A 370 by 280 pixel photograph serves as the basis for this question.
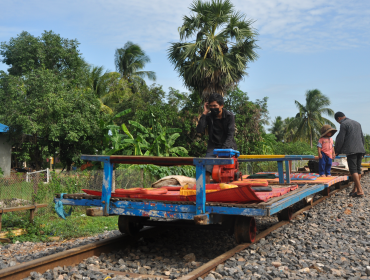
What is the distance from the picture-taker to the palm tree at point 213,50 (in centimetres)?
1928

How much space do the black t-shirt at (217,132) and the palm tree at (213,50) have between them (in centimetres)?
1349

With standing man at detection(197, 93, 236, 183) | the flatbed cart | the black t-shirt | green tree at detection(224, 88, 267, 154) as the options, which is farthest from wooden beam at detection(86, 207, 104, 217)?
green tree at detection(224, 88, 267, 154)

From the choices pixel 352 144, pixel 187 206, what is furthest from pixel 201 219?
pixel 352 144

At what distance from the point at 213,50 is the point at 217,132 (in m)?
14.1

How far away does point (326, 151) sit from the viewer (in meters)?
8.52

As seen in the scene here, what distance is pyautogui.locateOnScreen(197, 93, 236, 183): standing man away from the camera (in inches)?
223

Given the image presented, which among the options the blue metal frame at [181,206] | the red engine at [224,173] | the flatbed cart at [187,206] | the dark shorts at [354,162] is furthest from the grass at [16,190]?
the dark shorts at [354,162]

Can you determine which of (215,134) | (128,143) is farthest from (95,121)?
(215,134)

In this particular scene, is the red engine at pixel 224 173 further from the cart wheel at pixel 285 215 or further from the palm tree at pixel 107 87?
the palm tree at pixel 107 87

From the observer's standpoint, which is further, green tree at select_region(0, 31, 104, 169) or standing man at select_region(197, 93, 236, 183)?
green tree at select_region(0, 31, 104, 169)

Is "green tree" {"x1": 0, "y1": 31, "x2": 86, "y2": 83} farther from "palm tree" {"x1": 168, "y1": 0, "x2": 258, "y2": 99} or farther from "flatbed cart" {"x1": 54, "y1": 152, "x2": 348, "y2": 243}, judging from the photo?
"flatbed cart" {"x1": 54, "y1": 152, "x2": 348, "y2": 243}

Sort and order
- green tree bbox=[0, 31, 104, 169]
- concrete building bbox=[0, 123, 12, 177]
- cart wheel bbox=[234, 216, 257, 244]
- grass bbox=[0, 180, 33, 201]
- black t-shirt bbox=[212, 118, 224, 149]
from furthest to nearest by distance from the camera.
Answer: concrete building bbox=[0, 123, 12, 177] < green tree bbox=[0, 31, 104, 169] < grass bbox=[0, 180, 33, 201] < black t-shirt bbox=[212, 118, 224, 149] < cart wheel bbox=[234, 216, 257, 244]

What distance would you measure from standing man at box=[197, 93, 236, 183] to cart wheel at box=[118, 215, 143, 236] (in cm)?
141

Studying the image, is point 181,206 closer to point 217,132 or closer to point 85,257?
point 85,257
